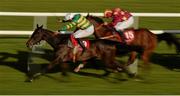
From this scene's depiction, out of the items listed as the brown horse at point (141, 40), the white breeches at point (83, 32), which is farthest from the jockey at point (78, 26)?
the brown horse at point (141, 40)

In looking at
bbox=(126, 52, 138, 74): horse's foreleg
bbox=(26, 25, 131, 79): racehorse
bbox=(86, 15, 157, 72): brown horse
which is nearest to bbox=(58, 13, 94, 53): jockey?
bbox=(26, 25, 131, 79): racehorse

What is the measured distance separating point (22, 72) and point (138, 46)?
1.93m

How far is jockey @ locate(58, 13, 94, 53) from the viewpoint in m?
9.94

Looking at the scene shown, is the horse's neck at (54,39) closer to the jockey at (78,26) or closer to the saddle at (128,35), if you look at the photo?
the jockey at (78,26)

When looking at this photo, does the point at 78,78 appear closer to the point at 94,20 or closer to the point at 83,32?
the point at 83,32

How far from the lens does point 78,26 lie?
33.1 ft

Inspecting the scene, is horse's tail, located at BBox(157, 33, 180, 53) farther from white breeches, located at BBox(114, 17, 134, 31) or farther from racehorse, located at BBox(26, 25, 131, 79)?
racehorse, located at BBox(26, 25, 131, 79)

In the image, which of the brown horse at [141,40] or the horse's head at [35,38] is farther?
the brown horse at [141,40]

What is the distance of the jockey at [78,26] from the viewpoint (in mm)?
9938

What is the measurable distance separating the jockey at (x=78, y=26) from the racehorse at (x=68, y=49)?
0.11 meters

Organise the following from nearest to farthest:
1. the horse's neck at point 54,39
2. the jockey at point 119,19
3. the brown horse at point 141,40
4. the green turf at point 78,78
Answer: the green turf at point 78,78
the horse's neck at point 54,39
the brown horse at point 141,40
the jockey at point 119,19

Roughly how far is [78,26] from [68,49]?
1.31ft
